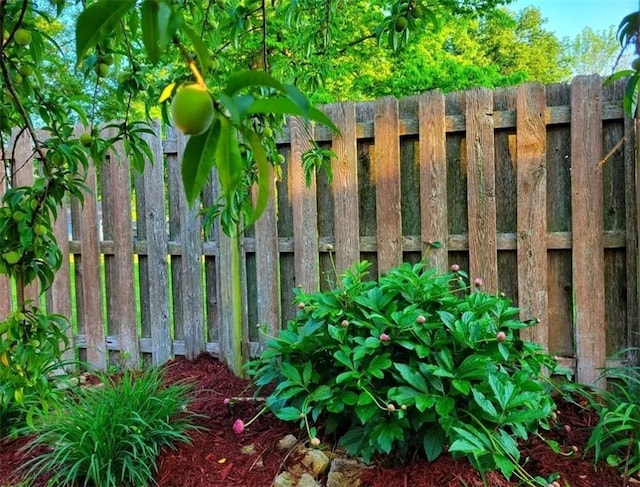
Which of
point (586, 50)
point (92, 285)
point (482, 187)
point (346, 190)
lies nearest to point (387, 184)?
point (346, 190)

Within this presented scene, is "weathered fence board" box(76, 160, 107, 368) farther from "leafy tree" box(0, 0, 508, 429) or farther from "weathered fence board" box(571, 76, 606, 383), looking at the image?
"weathered fence board" box(571, 76, 606, 383)

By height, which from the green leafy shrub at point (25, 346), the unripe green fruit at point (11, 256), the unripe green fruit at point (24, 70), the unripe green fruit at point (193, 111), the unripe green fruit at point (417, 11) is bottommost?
the green leafy shrub at point (25, 346)

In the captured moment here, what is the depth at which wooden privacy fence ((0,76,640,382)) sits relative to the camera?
2.38 metres

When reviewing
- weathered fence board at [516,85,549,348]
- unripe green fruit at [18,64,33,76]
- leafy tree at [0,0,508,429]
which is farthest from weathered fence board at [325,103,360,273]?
unripe green fruit at [18,64,33,76]

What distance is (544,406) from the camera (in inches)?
69.6

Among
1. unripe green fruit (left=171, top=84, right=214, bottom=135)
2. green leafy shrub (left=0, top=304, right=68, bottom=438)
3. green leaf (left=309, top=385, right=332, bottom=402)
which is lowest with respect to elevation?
green leaf (left=309, top=385, right=332, bottom=402)

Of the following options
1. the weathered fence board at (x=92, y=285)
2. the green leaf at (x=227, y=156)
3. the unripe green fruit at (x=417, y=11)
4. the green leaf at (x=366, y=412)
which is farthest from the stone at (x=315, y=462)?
the weathered fence board at (x=92, y=285)

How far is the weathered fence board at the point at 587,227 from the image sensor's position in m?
2.36

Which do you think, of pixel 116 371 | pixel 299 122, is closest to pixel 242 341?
pixel 116 371

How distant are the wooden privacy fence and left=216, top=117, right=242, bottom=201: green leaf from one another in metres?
2.21

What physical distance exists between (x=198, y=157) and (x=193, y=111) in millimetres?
48

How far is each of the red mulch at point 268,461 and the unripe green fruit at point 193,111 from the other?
1.54 m

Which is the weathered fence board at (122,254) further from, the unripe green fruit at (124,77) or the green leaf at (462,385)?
the green leaf at (462,385)

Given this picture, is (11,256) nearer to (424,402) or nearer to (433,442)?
(424,402)
